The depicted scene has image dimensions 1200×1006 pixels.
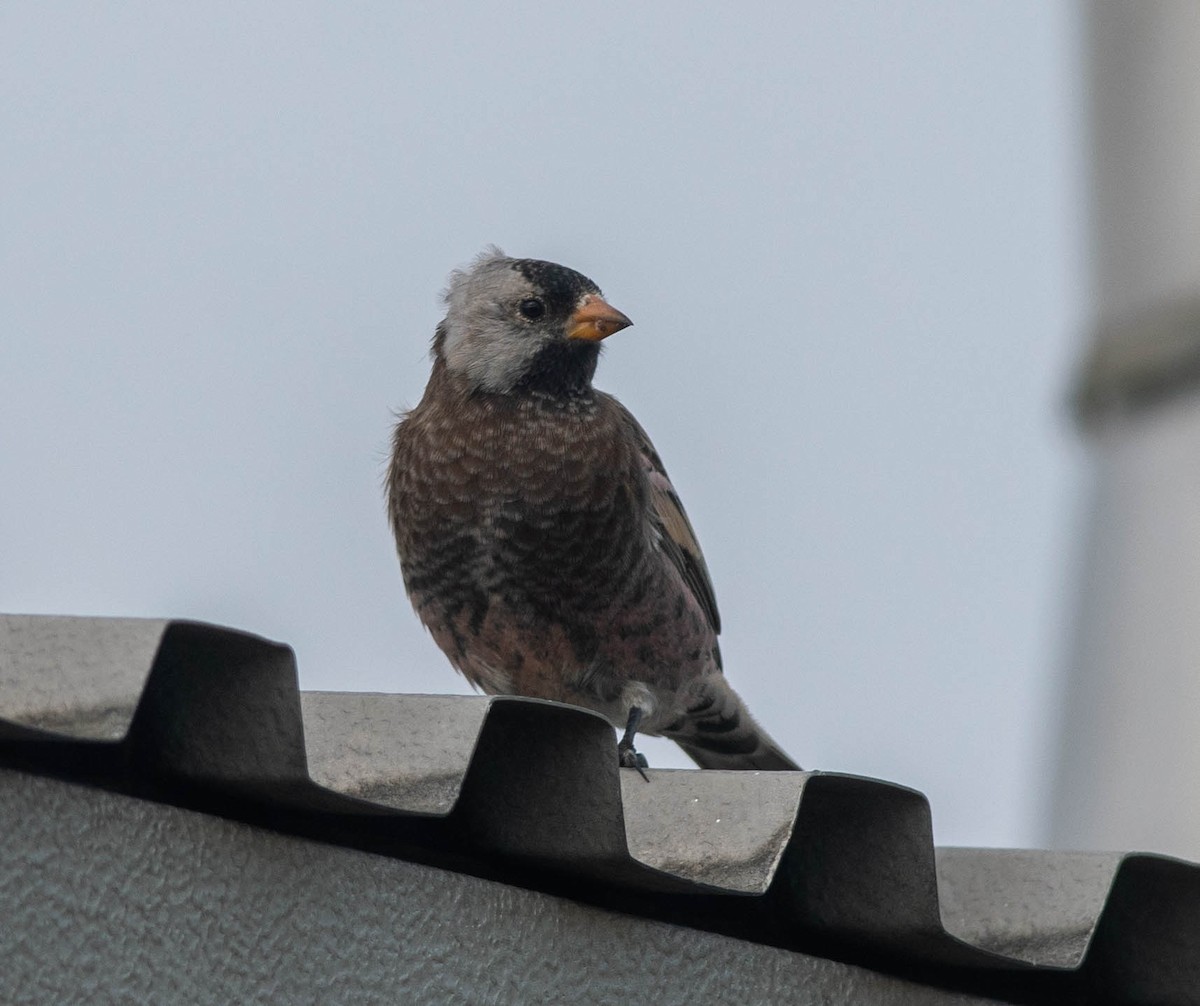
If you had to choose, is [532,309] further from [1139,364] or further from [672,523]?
[1139,364]

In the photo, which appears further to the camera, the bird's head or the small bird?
Answer: the bird's head

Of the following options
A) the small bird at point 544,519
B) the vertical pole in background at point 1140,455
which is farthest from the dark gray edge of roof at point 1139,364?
the small bird at point 544,519

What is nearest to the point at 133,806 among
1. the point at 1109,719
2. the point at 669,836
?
the point at 669,836

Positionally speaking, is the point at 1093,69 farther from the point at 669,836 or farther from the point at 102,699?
the point at 102,699

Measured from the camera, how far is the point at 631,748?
13.8 feet

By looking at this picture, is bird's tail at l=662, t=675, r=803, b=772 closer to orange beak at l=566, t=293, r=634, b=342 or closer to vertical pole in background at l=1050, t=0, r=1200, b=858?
orange beak at l=566, t=293, r=634, b=342

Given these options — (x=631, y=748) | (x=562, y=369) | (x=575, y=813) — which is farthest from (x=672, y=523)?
(x=575, y=813)

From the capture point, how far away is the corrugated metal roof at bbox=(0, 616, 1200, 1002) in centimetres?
219

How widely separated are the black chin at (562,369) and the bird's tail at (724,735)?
0.94 metres

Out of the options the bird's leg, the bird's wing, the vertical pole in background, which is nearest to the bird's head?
the bird's wing

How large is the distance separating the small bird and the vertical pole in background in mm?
4019

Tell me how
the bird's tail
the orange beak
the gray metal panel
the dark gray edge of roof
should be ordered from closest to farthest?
the gray metal panel → the orange beak → the bird's tail → the dark gray edge of roof

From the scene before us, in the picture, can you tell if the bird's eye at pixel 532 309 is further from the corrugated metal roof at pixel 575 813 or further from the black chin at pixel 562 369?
the corrugated metal roof at pixel 575 813

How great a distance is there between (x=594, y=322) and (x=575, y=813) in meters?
2.50
